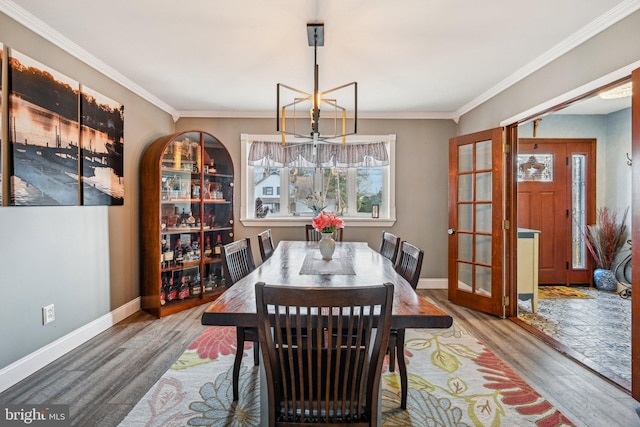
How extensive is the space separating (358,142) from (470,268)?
222 cm

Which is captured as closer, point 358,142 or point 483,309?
point 483,309

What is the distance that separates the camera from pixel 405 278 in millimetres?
2258

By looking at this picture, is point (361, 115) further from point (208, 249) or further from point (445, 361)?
point (445, 361)

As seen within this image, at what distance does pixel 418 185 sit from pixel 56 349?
4.27 meters

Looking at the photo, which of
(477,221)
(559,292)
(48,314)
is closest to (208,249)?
(48,314)

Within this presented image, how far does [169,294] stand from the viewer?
3.62 metres

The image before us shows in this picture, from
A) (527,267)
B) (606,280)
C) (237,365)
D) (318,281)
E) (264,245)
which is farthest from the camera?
(606,280)

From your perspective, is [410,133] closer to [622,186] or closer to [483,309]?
[483,309]

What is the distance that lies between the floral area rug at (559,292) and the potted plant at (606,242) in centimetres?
42

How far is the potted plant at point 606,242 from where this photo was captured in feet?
14.4

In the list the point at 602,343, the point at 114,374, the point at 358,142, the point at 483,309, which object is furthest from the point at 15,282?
the point at 602,343

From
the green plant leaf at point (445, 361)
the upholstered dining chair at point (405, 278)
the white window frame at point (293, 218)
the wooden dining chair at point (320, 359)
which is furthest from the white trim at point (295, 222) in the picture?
the wooden dining chair at point (320, 359)

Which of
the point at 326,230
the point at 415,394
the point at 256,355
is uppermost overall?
the point at 326,230

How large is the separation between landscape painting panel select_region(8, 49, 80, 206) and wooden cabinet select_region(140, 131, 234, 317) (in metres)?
0.93
